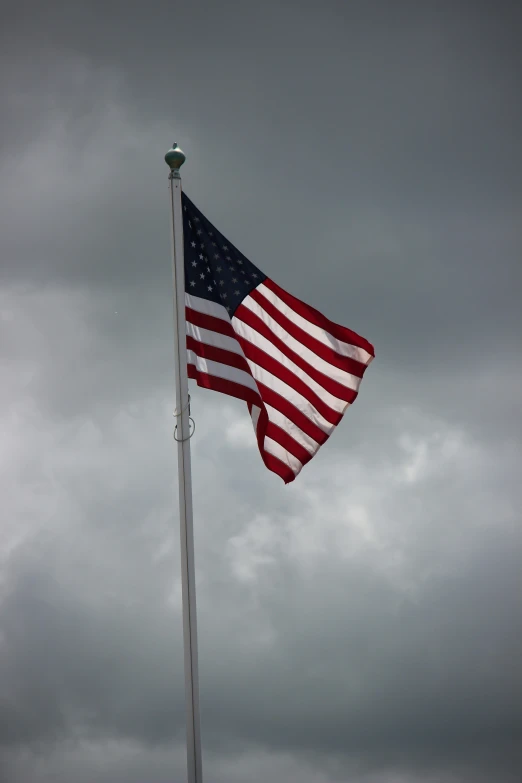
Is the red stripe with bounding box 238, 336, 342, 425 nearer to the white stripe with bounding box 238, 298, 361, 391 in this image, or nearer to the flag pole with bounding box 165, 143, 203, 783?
the white stripe with bounding box 238, 298, 361, 391

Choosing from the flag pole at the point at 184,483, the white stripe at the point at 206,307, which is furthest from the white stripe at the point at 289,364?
the flag pole at the point at 184,483

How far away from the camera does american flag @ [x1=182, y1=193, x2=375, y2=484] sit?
27062mm

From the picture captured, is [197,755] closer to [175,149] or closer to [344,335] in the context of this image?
[344,335]

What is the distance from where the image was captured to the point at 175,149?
86.0 feet

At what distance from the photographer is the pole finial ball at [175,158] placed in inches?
1030

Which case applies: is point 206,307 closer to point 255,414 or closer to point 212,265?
point 212,265

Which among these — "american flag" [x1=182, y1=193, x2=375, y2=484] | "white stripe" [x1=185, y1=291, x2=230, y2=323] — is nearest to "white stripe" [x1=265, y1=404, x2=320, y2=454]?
"american flag" [x1=182, y1=193, x2=375, y2=484]

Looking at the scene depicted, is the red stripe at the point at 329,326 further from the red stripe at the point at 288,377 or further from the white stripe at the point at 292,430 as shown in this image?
the white stripe at the point at 292,430

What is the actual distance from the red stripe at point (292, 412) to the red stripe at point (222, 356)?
1.52 m

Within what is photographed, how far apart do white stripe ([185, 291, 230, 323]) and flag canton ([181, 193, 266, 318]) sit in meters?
0.11

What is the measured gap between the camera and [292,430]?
28.5 meters

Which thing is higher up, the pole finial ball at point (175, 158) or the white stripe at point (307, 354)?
the pole finial ball at point (175, 158)

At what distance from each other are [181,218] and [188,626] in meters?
9.87

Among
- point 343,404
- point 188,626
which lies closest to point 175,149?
point 343,404
